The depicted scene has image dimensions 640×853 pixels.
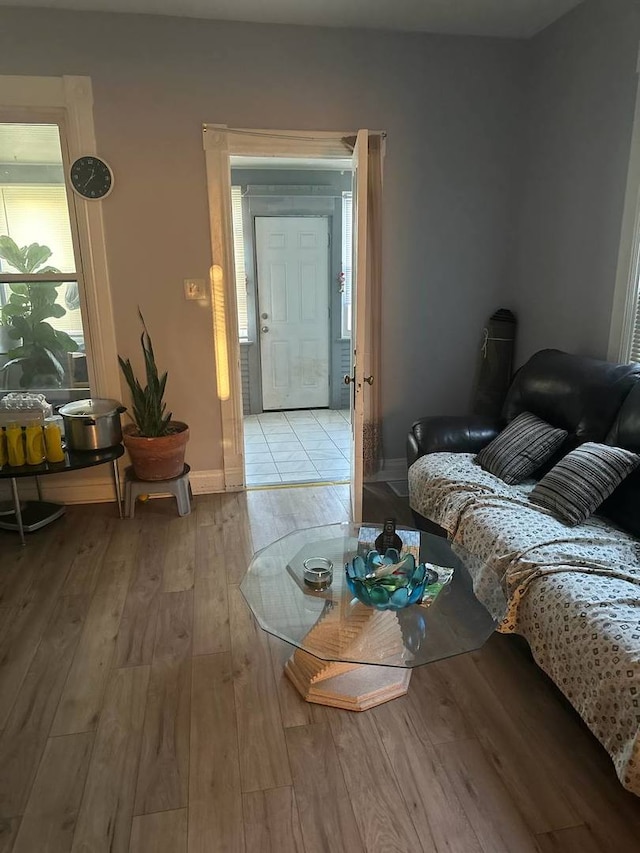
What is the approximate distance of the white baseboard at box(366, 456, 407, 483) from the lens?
3.94m

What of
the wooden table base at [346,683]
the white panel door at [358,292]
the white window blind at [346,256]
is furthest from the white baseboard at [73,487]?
the white window blind at [346,256]

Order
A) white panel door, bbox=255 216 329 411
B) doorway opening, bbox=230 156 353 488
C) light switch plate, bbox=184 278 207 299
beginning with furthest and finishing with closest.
A: 1. white panel door, bbox=255 216 329 411
2. doorway opening, bbox=230 156 353 488
3. light switch plate, bbox=184 278 207 299

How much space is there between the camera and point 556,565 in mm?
1923

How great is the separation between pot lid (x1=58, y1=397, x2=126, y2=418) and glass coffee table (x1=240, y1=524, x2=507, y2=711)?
59.3 inches

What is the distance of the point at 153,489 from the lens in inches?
129

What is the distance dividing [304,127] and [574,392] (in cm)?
209

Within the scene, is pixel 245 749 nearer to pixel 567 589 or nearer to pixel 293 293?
pixel 567 589

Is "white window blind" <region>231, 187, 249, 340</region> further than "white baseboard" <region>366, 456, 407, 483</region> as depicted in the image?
Yes

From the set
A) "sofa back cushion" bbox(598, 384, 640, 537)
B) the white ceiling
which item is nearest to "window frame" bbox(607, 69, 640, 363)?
"sofa back cushion" bbox(598, 384, 640, 537)

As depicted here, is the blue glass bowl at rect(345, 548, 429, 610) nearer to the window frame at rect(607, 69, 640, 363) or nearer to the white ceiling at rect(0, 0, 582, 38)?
the window frame at rect(607, 69, 640, 363)

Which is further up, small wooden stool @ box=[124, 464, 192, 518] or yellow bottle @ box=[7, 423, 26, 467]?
yellow bottle @ box=[7, 423, 26, 467]

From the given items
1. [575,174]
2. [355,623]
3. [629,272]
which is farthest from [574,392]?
[355,623]

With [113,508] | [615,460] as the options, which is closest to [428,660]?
[615,460]

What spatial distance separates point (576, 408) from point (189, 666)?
1999mm
